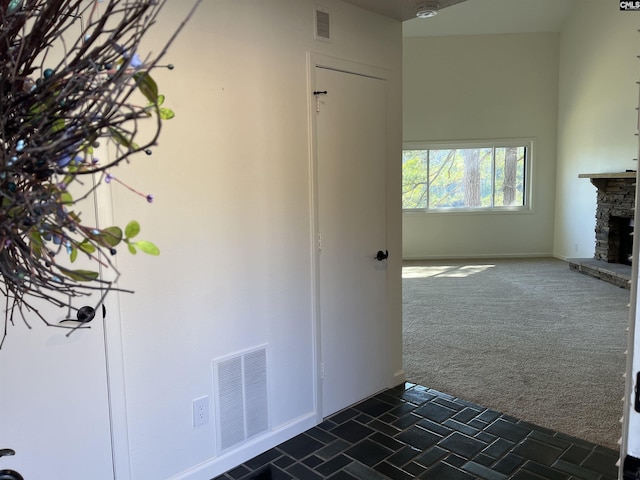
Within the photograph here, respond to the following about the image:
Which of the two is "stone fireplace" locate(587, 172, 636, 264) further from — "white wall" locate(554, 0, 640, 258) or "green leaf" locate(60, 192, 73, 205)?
"green leaf" locate(60, 192, 73, 205)

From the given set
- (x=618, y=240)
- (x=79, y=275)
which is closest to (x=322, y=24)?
(x=79, y=275)

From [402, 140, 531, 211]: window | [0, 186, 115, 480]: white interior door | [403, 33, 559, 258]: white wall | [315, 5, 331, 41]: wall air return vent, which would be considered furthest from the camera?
[402, 140, 531, 211]: window

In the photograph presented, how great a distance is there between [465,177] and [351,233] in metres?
6.78

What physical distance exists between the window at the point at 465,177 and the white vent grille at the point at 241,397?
700cm

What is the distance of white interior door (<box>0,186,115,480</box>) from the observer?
1734mm

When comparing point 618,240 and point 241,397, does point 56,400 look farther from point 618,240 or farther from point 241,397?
point 618,240

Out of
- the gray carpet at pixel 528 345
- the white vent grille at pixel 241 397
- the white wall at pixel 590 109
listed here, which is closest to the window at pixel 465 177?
the white wall at pixel 590 109

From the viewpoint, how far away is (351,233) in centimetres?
310

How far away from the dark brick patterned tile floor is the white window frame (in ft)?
21.2

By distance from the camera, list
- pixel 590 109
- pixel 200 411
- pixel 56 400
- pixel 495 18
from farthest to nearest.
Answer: pixel 495 18 < pixel 590 109 < pixel 200 411 < pixel 56 400

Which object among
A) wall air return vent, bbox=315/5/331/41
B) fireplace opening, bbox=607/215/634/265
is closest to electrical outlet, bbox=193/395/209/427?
wall air return vent, bbox=315/5/331/41

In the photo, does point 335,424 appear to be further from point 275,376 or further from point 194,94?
point 194,94

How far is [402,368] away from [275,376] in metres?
1.39
